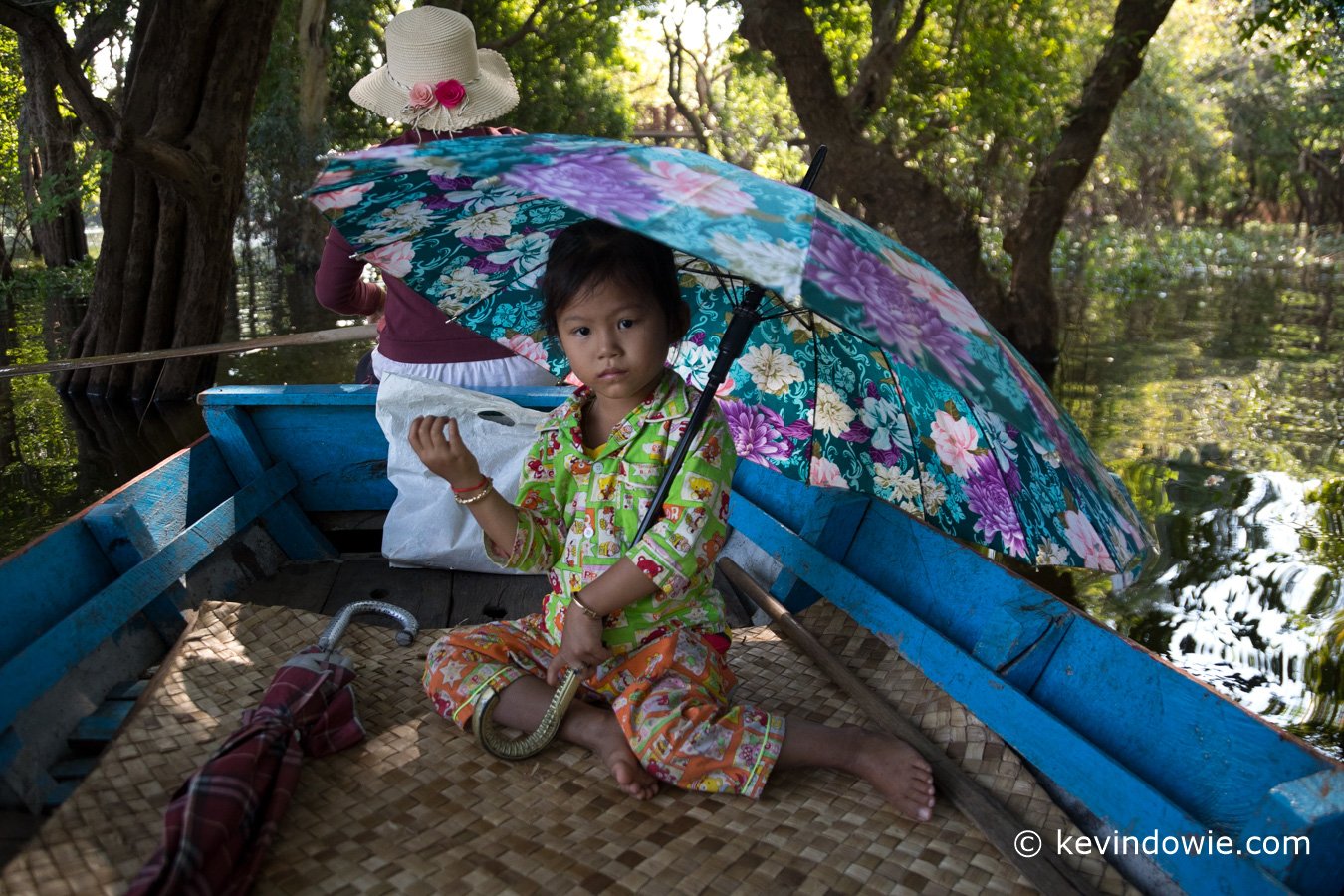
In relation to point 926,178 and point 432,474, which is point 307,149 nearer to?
point 926,178

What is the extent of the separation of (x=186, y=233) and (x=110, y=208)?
0.51 meters

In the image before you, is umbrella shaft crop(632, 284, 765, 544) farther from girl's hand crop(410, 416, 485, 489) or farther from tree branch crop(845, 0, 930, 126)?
tree branch crop(845, 0, 930, 126)

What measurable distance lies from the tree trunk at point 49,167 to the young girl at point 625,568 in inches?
323

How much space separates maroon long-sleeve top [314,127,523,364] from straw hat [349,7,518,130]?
54mm

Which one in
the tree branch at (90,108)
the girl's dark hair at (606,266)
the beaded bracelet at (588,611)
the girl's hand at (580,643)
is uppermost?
the tree branch at (90,108)

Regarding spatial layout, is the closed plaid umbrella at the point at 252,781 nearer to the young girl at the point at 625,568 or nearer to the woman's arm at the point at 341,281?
the young girl at the point at 625,568

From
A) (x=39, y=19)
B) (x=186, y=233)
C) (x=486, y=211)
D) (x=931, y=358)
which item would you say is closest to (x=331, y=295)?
(x=486, y=211)

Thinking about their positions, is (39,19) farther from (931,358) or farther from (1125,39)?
(1125,39)

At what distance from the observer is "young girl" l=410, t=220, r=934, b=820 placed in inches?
70.2

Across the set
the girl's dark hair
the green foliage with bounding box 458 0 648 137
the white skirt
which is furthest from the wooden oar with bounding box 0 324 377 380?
the green foliage with bounding box 458 0 648 137

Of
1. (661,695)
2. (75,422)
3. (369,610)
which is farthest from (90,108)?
(661,695)

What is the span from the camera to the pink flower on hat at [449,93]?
9.14 feet
